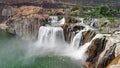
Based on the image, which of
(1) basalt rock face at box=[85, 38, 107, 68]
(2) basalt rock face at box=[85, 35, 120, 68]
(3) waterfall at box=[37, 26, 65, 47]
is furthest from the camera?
(3) waterfall at box=[37, 26, 65, 47]

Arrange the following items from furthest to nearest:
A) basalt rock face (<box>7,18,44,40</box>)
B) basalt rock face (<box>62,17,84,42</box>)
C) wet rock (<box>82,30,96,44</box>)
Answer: basalt rock face (<box>7,18,44,40</box>)
basalt rock face (<box>62,17,84,42</box>)
wet rock (<box>82,30,96,44</box>)

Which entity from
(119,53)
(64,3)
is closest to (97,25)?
(119,53)

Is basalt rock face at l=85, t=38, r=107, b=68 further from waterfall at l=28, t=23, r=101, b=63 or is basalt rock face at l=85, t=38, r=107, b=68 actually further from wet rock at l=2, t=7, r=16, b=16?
wet rock at l=2, t=7, r=16, b=16

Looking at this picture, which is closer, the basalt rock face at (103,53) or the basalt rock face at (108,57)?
the basalt rock face at (103,53)

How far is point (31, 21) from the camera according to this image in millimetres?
44031

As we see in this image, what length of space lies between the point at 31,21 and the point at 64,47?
9.44 m

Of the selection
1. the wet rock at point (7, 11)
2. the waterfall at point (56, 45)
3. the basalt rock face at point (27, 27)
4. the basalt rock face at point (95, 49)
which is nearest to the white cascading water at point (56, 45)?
the waterfall at point (56, 45)

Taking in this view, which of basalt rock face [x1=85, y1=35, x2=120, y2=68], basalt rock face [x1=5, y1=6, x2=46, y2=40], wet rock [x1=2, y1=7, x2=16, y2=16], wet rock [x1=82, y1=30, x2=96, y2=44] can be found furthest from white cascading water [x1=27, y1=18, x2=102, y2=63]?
wet rock [x1=2, y1=7, x2=16, y2=16]

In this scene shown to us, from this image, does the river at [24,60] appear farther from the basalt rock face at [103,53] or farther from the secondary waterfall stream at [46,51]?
the basalt rock face at [103,53]

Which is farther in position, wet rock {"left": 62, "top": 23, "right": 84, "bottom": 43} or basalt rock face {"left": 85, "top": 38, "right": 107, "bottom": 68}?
wet rock {"left": 62, "top": 23, "right": 84, "bottom": 43}

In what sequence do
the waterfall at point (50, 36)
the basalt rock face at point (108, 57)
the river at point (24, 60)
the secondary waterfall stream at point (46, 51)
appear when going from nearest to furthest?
the basalt rock face at point (108, 57), the river at point (24, 60), the secondary waterfall stream at point (46, 51), the waterfall at point (50, 36)

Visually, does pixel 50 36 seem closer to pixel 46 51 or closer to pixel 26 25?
pixel 46 51

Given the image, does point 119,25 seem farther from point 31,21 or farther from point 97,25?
point 31,21

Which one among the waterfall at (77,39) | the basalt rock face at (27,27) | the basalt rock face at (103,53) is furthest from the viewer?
the basalt rock face at (27,27)
